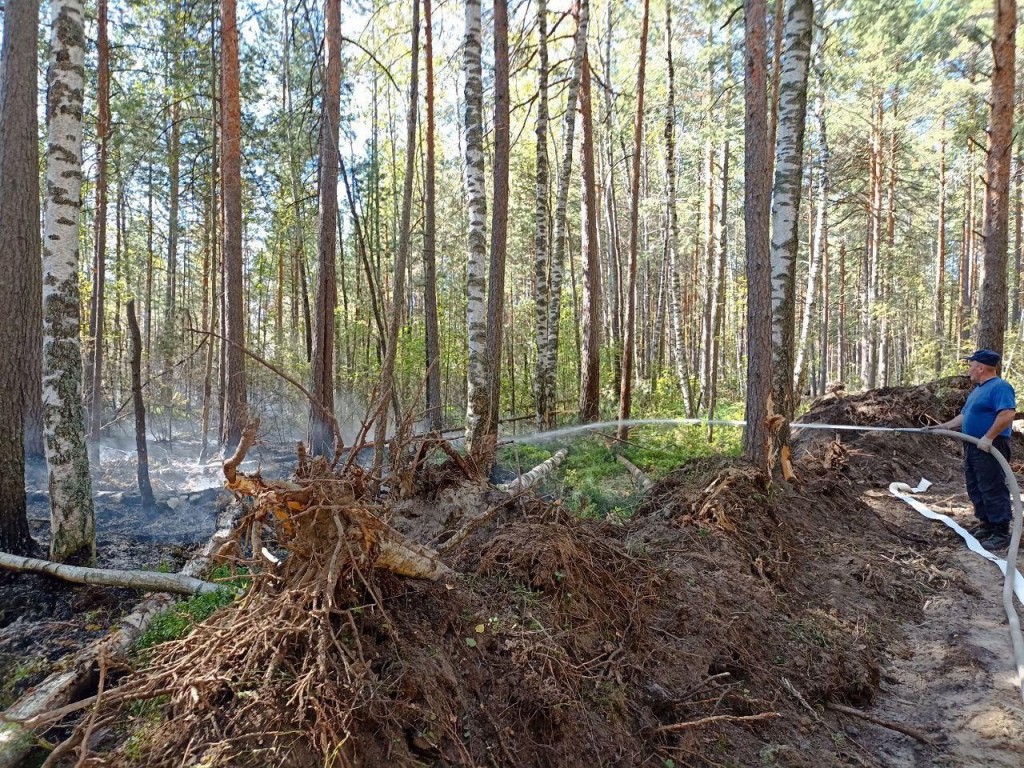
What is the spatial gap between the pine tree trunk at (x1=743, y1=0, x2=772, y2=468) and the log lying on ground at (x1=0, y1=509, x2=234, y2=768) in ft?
18.5

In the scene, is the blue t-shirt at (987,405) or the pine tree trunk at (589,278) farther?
the pine tree trunk at (589,278)

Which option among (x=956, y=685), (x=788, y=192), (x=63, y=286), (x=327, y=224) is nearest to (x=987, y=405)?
(x=788, y=192)

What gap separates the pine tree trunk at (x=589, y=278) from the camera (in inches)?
440

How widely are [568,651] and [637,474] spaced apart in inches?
225

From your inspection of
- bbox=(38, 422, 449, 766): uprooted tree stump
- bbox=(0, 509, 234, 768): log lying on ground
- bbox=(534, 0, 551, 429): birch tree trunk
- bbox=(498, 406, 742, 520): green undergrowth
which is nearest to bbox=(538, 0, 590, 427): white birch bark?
bbox=(534, 0, 551, 429): birch tree trunk

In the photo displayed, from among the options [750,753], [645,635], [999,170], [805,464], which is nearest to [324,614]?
[645,635]

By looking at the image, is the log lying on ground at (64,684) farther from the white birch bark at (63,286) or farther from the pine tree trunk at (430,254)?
the pine tree trunk at (430,254)

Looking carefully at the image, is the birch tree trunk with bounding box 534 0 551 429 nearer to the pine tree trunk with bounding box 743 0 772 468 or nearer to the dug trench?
the pine tree trunk with bounding box 743 0 772 468

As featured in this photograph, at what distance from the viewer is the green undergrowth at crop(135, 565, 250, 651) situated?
332cm

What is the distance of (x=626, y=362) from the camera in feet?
36.4

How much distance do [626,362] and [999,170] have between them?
6.92 metres

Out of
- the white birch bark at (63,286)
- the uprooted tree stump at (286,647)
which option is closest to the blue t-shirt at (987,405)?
the uprooted tree stump at (286,647)

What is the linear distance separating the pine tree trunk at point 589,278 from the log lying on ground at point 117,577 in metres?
8.37

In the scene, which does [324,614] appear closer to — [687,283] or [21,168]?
[21,168]
